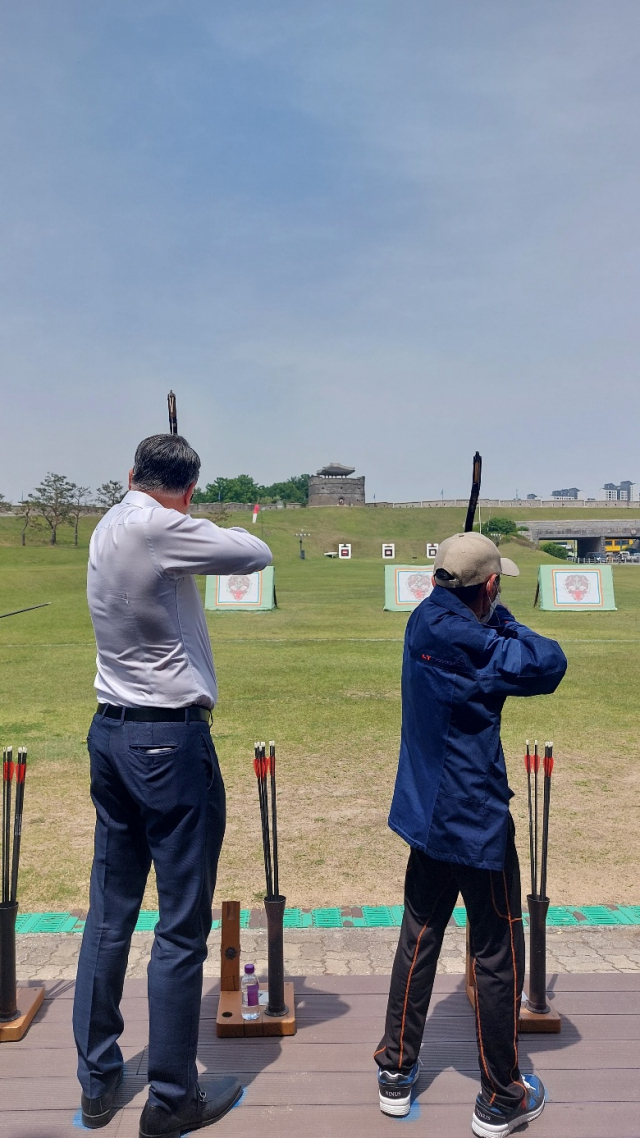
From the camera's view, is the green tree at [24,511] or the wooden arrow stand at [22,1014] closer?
the wooden arrow stand at [22,1014]

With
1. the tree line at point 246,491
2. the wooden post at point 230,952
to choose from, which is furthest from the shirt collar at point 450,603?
the tree line at point 246,491

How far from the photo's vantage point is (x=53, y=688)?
11.0 m

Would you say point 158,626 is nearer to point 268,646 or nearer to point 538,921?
point 538,921

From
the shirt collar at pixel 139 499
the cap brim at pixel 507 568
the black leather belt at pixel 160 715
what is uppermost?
the shirt collar at pixel 139 499

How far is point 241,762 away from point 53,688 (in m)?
4.57

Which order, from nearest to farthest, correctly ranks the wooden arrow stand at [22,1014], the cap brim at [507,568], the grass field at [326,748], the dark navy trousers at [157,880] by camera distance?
the dark navy trousers at [157,880]
the cap brim at [507,568]
the wooden arrow stand at [22,1014]
the grass field at [326,748]

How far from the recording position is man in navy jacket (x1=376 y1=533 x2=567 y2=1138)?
258 centimetres

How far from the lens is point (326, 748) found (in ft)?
25.8

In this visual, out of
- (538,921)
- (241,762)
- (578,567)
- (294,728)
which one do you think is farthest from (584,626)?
(538,921)

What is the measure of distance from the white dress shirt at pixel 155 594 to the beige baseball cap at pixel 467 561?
56 centimetres

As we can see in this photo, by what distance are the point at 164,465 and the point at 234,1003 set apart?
2061 millimetres

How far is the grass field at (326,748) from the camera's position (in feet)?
16.3

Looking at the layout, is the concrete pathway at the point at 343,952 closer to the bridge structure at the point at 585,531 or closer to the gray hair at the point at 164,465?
the gray hair at the point at 164,465

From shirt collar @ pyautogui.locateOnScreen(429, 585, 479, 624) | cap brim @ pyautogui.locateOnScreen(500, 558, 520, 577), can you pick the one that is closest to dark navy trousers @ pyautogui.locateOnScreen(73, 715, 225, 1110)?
shirt collar @ pyautogui.locateOnScreen(429, 585, 479, 624)
